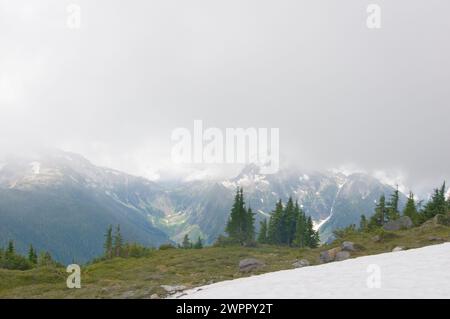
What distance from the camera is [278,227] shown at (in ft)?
287

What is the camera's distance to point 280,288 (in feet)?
56.4

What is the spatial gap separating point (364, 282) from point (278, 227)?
71715mm

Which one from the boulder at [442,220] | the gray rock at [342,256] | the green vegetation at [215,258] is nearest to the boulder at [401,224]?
the green vegetation at [215,258]

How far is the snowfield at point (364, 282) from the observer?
49.2 ft

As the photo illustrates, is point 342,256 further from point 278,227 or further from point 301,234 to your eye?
point 278,227

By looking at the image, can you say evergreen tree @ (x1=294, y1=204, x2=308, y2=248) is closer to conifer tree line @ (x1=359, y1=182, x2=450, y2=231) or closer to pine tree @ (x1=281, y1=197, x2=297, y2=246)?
pine tree @ (x1=281, y1=197, x2=297, y2=246)

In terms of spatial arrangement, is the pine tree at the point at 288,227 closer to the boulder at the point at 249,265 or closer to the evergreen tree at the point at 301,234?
the evergreen tree at the point at 301,234


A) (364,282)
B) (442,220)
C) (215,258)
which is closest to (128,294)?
(364,282)

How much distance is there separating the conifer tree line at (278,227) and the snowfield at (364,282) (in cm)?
5531

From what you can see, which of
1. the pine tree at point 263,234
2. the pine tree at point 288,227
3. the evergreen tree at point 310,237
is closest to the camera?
the evergreen tree at point 310,237

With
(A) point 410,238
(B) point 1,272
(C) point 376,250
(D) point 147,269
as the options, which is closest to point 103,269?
(D) point 147,269

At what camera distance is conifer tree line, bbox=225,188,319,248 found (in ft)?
253
